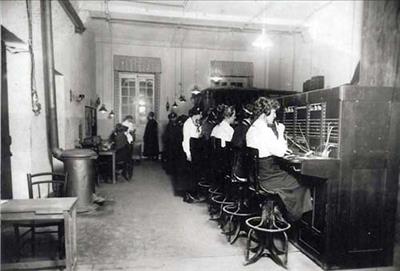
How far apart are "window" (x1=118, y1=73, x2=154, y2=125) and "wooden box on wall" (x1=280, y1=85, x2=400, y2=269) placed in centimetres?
907

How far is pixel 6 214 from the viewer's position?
2.35 meters

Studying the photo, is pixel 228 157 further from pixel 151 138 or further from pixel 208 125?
pixel 151 138

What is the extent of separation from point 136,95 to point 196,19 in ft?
13.9

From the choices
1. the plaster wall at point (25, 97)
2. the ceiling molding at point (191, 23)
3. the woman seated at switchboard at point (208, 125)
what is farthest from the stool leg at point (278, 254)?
the ceiling molding at point (191, 23)

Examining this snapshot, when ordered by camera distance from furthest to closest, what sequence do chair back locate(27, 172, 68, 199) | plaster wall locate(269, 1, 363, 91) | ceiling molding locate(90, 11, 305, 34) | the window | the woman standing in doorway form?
the window → the woman standing in doorway → ceiling molding locate(90, 11, 305, 34) → plaster wall locate(269, 1, 363, 91) → chair back locate(27, 172, 68, 199)

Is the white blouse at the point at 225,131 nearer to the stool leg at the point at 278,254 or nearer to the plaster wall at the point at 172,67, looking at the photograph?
the stool leg at the point at 278,254

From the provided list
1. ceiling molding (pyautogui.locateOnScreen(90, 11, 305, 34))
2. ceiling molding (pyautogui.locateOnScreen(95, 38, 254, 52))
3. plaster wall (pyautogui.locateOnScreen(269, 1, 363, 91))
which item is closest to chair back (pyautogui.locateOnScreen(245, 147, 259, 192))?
plaster wall (pyautogui.locateOnScreen(269, 1, 363, 91))

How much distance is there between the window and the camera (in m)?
11.5

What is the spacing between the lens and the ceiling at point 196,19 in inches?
299

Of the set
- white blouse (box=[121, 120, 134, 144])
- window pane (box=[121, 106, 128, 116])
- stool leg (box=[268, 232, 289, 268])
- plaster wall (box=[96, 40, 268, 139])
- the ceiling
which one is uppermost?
the ceiling

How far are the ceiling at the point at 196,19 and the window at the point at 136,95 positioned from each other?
1.37 m

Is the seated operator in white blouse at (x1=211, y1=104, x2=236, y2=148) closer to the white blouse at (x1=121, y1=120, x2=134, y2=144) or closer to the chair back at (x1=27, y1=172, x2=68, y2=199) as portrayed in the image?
the chair back at (x1=27, y1=172, x2=68, y2=199)

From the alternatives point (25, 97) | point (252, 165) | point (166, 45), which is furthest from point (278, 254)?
point (166, 45)

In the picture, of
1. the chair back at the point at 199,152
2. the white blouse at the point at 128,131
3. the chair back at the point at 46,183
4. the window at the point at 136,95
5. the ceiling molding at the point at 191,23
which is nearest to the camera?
the chair back at the point at 46,183
